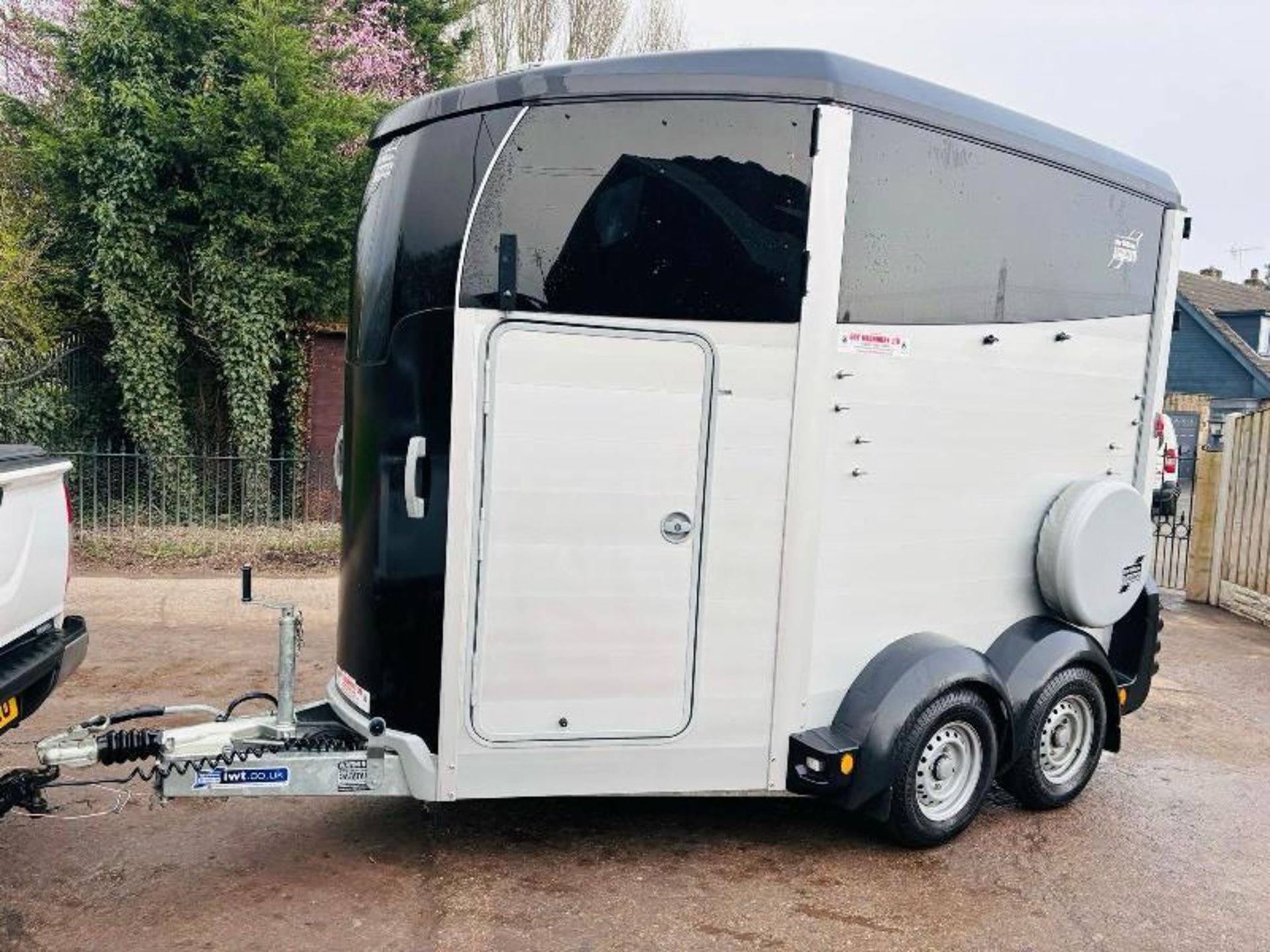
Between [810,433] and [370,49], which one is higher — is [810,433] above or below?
below

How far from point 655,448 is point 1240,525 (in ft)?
30.3

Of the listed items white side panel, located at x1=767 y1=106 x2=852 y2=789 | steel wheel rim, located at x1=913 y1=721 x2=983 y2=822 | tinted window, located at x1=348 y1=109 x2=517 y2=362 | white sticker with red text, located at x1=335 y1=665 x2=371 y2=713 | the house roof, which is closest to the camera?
tinted window, located at x1=348 y1=109 x2=517 y2=362

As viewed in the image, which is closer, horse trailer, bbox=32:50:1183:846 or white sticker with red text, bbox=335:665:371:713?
horse trailer, bbox=32:50:1183:846

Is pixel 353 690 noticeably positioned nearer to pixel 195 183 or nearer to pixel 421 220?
pixel 421 220

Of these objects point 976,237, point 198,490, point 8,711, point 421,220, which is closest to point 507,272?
point 421,220

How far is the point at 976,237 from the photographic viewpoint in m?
4.44

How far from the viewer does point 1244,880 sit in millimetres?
4395

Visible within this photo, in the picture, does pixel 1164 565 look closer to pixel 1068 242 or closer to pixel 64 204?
pixel 1068 242

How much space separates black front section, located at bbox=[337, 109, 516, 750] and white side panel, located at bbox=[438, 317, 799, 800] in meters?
0.09

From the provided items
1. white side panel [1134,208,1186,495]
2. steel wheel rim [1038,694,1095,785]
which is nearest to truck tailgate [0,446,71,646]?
steel wheel rim [1038,694,1095,785]

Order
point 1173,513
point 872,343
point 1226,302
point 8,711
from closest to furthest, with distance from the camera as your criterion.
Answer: point 8,711
point 872,343
point 1173,513
point 1226,302

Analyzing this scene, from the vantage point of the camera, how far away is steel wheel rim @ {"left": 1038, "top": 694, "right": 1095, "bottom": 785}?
5.00 metres

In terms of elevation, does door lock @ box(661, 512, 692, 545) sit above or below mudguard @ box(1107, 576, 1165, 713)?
above

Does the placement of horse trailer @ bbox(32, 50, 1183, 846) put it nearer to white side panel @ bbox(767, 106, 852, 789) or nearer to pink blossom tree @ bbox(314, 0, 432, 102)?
white side panel @ bbox(767, 106, 852, 789)
